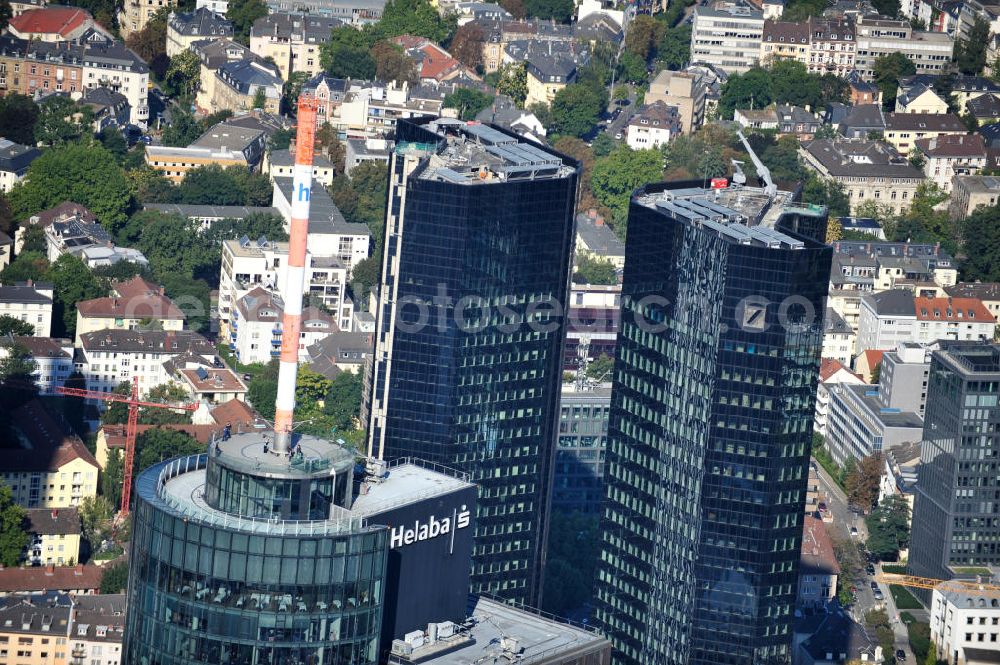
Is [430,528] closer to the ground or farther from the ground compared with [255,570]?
farther from the ground

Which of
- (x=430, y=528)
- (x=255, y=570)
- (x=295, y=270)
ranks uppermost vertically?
(x=295, y=270)

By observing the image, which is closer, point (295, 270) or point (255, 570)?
point (255, 570)

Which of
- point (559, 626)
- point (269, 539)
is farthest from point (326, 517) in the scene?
point (559, 626)

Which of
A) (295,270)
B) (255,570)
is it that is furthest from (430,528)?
(295,270)

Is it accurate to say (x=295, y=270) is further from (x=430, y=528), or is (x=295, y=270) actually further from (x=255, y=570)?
(x=255, y=570)

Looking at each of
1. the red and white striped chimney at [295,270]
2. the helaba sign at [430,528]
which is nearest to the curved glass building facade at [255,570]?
the red and white striped chimney at [295,270]

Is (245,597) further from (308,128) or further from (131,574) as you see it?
(308,128)

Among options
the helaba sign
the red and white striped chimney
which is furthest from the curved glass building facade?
the helaba sign
